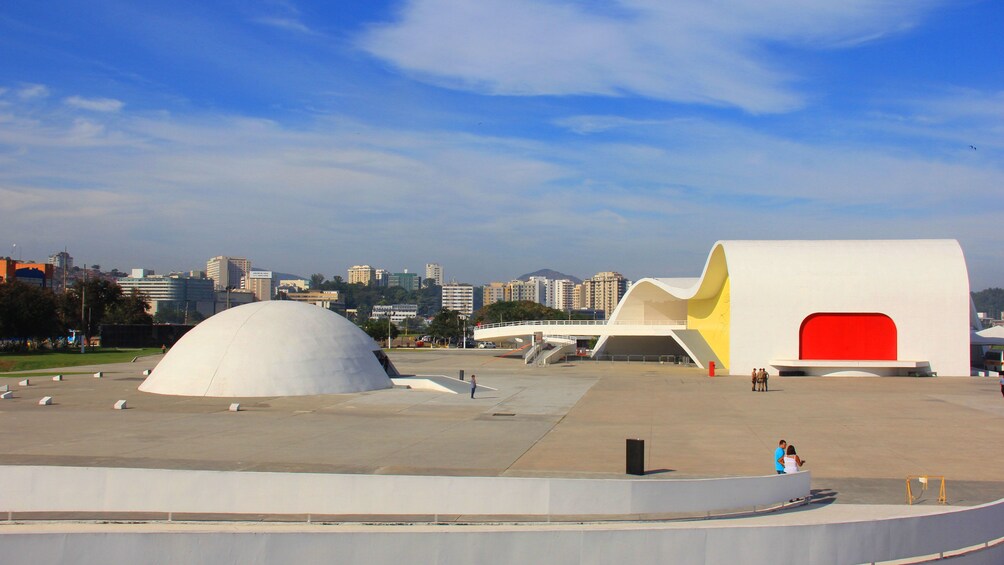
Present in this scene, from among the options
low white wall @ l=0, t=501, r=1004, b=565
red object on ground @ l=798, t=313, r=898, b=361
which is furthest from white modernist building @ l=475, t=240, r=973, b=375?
low white wall @ l=0, t=501, r=1004, b=565

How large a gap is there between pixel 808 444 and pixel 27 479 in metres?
16.5

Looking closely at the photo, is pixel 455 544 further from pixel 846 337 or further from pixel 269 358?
pixel 846 337

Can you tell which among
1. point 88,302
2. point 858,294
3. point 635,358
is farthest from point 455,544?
point 88,302

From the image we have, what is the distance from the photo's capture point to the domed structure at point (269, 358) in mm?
28500

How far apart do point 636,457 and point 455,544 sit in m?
6.34

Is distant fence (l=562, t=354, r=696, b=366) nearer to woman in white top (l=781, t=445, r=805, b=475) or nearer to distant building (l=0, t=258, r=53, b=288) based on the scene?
woman in white top (l=781, t=445, r=805, b=475)

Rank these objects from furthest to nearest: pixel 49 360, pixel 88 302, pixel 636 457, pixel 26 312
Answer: pixel 88 302
pixel 26 312
pixel 49 360
pixel 636 457

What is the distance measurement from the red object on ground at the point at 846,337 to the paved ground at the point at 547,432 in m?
7.49

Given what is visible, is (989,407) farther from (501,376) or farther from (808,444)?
(501,376)

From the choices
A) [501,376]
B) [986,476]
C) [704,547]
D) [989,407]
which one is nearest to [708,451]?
[986,476]

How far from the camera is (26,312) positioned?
60.1m

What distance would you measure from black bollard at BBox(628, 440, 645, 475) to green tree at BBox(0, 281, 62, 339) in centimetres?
5853

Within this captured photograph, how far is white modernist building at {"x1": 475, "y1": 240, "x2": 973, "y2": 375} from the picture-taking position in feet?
135

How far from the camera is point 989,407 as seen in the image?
26797mm
